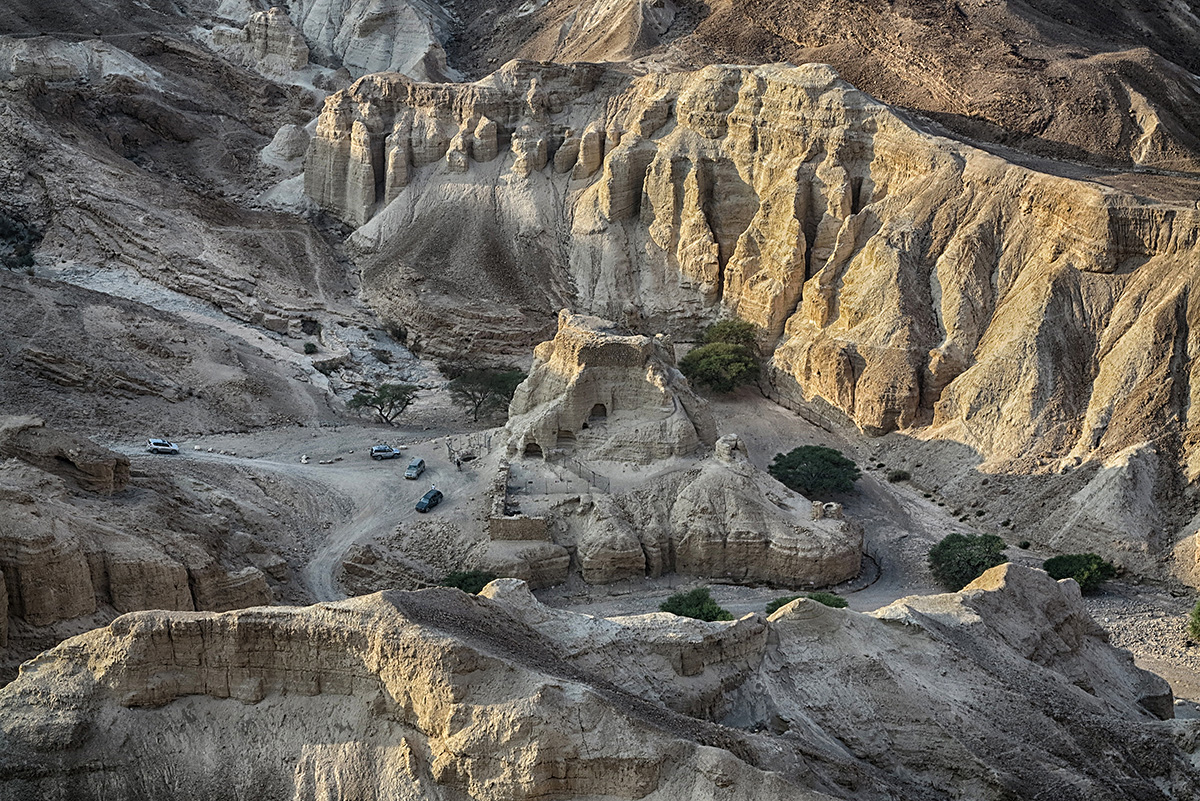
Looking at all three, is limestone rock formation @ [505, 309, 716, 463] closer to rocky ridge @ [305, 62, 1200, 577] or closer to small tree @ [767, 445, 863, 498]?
small tree @ [767, 445, 863, 498]

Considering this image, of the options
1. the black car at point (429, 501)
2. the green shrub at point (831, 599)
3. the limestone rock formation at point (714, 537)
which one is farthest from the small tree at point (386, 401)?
the green shrub at point (831, 599)

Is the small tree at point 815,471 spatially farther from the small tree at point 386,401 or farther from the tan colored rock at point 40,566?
the tan colored rock at point 40,566

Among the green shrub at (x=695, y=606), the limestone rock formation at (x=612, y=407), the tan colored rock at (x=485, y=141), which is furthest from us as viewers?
the tan colored rock at (x=485, y=141)

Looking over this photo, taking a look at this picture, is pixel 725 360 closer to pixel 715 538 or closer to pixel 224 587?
pixel 715 538

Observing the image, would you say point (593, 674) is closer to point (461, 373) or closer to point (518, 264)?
point (461, 373)

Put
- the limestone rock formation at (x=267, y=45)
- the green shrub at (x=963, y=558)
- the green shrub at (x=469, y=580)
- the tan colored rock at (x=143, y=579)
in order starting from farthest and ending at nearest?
the limestone rock formation at (x=267, y=45) < the green shrub at (x=963, y=558) < the green shrub at (x=469, y=580) < the tan colored rock at (x=143, y=579)

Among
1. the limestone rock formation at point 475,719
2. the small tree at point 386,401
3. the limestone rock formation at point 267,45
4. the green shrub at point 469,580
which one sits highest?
the limestone rock formation at point 267,45

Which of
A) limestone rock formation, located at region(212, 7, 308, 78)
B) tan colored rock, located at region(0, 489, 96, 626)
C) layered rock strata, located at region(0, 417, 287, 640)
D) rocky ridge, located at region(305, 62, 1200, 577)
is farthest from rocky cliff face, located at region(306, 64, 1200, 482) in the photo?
tan colored rock, located at region(0, 489, 96, 626)

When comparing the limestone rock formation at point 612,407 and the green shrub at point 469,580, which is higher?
the limestone rock formation at point 612,407

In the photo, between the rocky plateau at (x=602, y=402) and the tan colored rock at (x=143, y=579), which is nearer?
the rocky plateau at (x=602, y=402)
